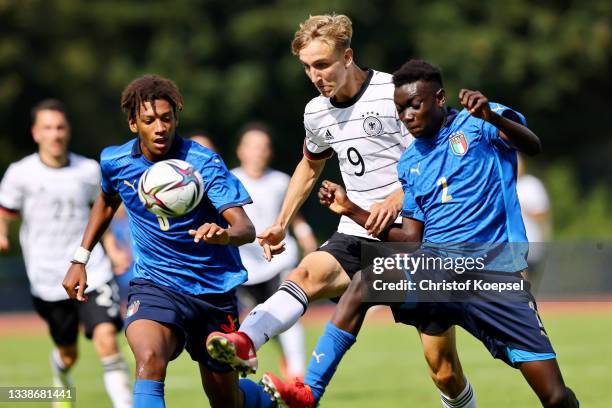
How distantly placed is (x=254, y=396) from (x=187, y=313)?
2.43 feet

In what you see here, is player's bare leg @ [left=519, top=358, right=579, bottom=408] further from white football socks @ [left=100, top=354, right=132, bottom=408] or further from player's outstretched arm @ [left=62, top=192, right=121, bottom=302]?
white football socks @ [left=100, top=354, right=132, bottom=408]

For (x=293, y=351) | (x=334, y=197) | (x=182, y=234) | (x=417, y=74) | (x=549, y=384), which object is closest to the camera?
(x=549, y=384)

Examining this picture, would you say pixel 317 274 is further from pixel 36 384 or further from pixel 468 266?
pixel 36 384

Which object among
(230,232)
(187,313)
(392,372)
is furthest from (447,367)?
(392,372)

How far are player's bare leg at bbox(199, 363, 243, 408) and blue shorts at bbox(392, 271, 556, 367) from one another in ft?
4.13

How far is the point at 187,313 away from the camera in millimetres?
6402

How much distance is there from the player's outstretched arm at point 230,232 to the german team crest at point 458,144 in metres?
1.19

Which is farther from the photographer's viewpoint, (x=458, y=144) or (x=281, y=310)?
(x=281, y=310)

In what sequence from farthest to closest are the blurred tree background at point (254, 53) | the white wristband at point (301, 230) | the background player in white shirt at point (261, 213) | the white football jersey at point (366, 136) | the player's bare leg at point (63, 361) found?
the blurred tree background at point (254, 53)
the white wristband at point (301, 230)
the background player in white shirt at point (261, 213)
the player's bare leg at point (63, 361)
the white football jersey at point (366, 136)

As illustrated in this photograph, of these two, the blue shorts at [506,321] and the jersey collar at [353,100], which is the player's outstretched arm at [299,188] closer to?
the jersey collar at [353,100]

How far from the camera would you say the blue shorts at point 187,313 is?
633 cm

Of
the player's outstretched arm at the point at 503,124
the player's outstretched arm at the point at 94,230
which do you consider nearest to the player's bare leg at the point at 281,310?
the player's outstretched arm at the point at 94,230

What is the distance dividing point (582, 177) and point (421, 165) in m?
30.2

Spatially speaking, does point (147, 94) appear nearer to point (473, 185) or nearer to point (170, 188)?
point (170, 188)
